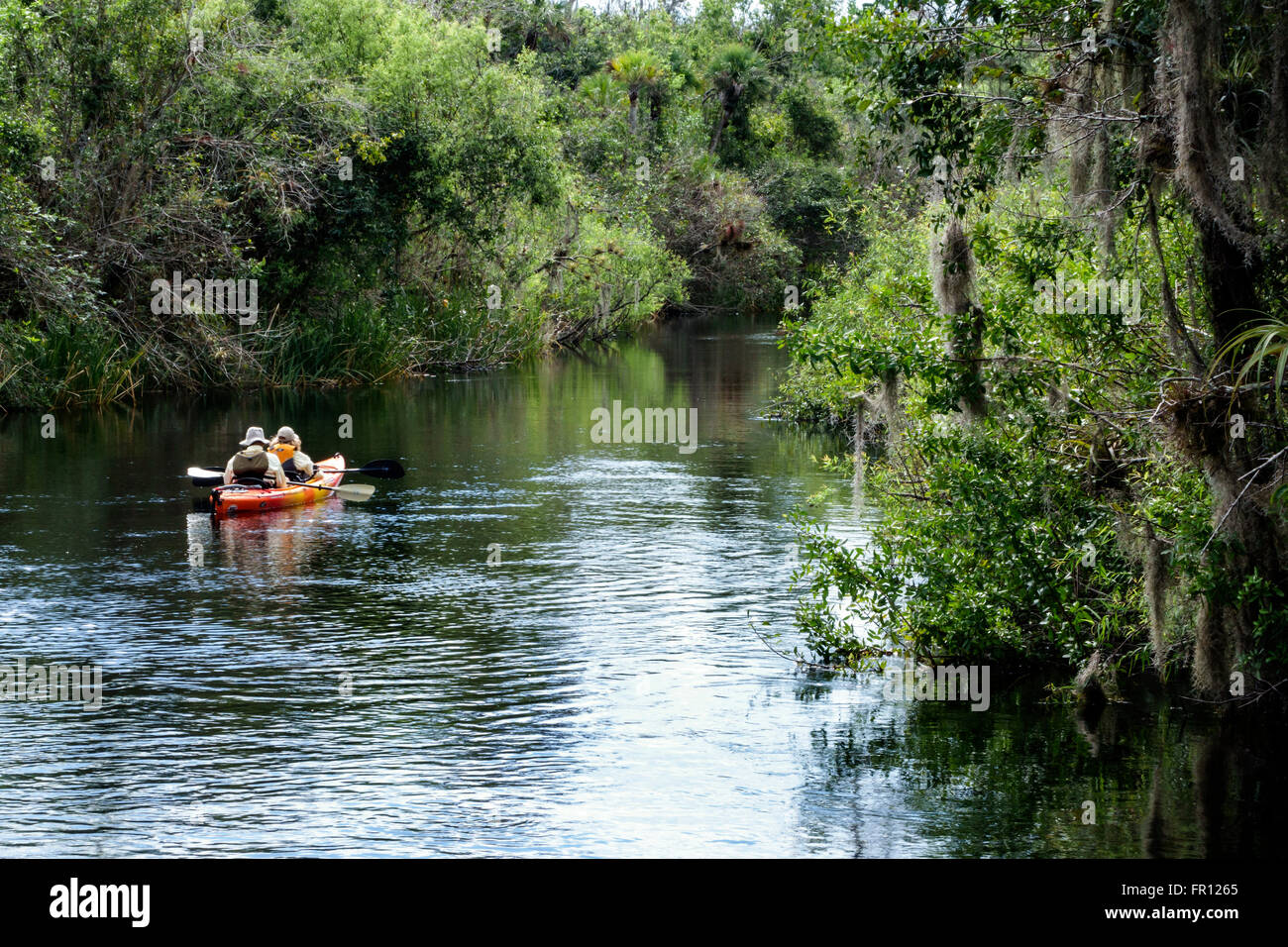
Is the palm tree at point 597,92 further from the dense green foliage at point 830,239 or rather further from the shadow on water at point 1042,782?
the shadow on water at point 1042,782

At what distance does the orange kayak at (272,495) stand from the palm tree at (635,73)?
41335mm

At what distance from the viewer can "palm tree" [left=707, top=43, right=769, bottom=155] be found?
65.9 meters

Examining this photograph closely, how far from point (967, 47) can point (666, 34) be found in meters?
61.5

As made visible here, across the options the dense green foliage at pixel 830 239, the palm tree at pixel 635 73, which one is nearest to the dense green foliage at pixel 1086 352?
the dense green foliage at pixel 830 239

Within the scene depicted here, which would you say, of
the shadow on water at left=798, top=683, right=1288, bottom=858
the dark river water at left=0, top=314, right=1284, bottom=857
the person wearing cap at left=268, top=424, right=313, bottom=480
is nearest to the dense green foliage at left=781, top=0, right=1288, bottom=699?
the shadow on water at left=798, top=683, right=1288, bottom=858

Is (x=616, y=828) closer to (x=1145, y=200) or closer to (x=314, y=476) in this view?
(x=1145, y=200)

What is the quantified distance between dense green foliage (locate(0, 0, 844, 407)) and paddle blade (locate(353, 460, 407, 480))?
8083 mm

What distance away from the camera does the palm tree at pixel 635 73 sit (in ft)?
199

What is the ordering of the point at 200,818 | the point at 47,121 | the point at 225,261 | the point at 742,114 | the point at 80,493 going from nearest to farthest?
the point at 200,818 → the point at 80,493 → the point at 47,121 → the point at 225,261 → the point at 742,114

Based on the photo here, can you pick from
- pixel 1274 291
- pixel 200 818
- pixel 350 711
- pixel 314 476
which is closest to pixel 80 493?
pixel 314 476

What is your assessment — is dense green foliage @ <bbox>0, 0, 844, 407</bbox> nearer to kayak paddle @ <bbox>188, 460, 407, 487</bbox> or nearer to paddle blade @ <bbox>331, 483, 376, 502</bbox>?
kayak paddle @ <bbox>188, 460, 407, 487</bbox>
